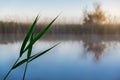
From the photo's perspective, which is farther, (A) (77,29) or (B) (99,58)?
(A) (77,29)

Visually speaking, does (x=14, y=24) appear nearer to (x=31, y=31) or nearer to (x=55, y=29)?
(x=55, y=29)

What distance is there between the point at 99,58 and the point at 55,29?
231 centimetres

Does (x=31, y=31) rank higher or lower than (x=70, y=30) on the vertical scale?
lower

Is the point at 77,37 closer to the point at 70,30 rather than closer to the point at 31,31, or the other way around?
the point at 70,30

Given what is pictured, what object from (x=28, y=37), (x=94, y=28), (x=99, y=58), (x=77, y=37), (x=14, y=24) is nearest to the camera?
(x=28, y=37)

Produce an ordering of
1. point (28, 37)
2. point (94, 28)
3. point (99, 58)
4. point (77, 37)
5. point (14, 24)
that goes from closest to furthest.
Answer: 1. point (28, 37)
2. point (99, 58)
3. point (14, 24)
4. point (94, 28)
5. point (77, 37)

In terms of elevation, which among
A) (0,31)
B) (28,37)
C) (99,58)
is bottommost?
(28,37)

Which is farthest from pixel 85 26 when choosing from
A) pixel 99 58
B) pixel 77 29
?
pixel 99 58

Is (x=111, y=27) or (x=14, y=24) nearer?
(x=14, y=24)

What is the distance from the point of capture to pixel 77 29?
7820 millimetres

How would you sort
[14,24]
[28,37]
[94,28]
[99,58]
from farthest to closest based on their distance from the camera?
[94,28] → [14,24] → [99,58] → [28,37]

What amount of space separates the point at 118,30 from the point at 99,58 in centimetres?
280

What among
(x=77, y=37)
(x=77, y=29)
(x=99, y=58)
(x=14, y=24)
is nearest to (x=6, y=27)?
(x=14, y=24)

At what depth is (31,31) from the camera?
→ 138 centimetres
